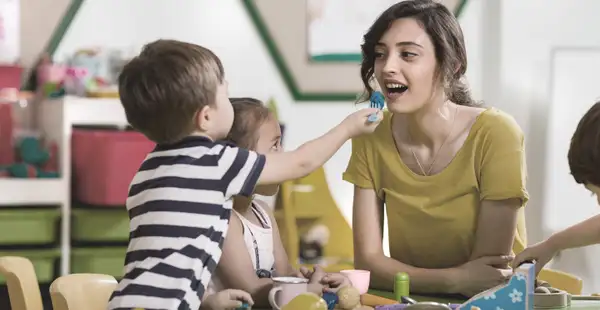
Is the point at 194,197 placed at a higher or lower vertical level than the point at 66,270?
higher

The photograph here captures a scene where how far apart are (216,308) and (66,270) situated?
2214mm

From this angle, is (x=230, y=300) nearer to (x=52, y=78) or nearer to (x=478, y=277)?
(x=478, y=277)

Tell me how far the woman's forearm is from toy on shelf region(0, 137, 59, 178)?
6.22 feet

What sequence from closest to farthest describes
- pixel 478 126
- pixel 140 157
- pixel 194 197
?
pixel 194 197 < pixel 478 126 < pixel 140 157

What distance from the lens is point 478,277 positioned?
1.91m

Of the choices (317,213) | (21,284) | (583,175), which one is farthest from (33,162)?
(583,175)

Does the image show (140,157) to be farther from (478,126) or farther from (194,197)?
(194,197)

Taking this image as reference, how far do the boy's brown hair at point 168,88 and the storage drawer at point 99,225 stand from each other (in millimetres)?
2171

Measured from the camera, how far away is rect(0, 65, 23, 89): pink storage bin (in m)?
3.71

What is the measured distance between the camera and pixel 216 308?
1523 millimetres

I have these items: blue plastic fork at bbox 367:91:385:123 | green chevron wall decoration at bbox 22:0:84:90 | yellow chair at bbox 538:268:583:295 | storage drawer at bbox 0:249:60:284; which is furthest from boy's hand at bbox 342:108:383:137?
green chevron wall decoration at bbox 22:0:84:90

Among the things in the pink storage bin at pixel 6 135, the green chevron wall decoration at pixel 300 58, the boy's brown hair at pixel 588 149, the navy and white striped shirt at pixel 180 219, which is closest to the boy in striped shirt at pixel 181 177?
the navy and white striped shirt at pixel 180 219

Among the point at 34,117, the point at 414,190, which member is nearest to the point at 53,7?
the point at 34,117

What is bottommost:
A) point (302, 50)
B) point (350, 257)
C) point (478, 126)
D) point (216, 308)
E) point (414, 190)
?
point (350, 257)
